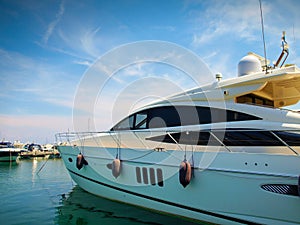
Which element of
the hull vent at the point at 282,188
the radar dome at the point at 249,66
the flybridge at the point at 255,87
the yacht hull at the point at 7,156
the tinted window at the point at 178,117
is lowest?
the yacht hull at the point at 7,156

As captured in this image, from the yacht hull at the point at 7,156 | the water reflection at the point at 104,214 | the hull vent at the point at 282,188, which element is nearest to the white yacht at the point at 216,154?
the hull vent at the point at 282,188

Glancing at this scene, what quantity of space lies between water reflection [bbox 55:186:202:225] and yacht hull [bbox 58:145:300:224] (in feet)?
0.77

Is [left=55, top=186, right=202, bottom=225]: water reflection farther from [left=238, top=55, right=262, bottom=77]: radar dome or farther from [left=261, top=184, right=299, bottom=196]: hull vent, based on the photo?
[left=238, top=55, right=262, bottom=77]: radar dome

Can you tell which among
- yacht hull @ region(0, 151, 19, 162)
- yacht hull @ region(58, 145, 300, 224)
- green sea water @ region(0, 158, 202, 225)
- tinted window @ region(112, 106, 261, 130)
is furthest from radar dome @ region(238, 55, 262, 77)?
yacht hull @ region(0, 151, 19, 162)

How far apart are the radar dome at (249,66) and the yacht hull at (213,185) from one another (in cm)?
285

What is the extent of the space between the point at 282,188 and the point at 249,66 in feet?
11.5

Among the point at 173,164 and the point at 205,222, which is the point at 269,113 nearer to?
the point at 173,164

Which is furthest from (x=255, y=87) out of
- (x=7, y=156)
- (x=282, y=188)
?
(x=7, y=156)

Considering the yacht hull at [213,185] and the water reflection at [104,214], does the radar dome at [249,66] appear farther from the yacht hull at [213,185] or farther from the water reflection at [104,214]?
the water reflection at [104,214]

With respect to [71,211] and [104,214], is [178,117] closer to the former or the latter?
[104,214]

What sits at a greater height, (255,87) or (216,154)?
(255,87)

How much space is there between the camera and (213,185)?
460 cm

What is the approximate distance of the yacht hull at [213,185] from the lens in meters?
3.91

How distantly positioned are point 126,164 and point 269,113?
380 centimetres
